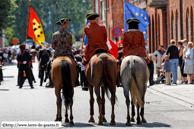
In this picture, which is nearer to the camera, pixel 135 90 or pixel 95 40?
pixel 135 90

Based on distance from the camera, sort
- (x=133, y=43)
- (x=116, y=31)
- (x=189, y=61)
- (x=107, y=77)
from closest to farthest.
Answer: (x=107, y=77) < (x=133, y=43) < (x=189, y=61) < (x=116, y=31)

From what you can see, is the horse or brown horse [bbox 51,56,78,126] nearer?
the horse

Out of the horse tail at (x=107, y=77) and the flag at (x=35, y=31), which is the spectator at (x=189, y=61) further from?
the horse tail at (x=107, y=77)

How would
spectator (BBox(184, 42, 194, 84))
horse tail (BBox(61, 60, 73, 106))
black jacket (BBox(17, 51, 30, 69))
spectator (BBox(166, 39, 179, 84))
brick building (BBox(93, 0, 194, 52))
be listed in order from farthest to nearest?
brick building (BBox(93, 0, 194, 52)) → spectator (BBox(166, 39, 179, 84)) → black jacket (BBox(17, 51, 30, 69)) → spectator (BBox(184, 42, 194, 84)) → horse tail (BBox(61, 60, 73, 106))

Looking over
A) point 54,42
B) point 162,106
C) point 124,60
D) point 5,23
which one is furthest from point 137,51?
point 5,23

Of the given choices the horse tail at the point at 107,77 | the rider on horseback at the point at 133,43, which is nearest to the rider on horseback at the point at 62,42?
the horse tail at the point at 107,77

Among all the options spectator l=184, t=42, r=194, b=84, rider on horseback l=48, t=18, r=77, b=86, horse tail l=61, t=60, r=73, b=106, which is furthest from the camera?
spectator l=184, t=42, r=194, b=84

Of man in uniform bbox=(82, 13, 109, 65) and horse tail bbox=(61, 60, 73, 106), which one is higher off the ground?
man in uniform bbox=(82, 13, 109, 65)

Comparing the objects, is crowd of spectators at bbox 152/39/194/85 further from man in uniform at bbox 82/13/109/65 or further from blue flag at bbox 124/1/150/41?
man in uniform at bbox 82/13/109/65

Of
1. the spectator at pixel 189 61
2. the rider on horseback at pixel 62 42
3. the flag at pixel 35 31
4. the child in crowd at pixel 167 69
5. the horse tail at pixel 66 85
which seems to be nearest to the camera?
the horse tail at pixel 66 85

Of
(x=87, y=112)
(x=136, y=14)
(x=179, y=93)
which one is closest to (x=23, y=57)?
(x=136, y=14)

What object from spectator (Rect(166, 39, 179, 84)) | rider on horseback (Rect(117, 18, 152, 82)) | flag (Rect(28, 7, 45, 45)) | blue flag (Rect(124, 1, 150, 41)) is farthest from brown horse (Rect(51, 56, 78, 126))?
flag (Rect(28, 7, 45, 45))

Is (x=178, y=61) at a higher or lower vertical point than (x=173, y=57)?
lower

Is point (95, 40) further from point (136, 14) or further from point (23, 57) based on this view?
point (136, 14)
